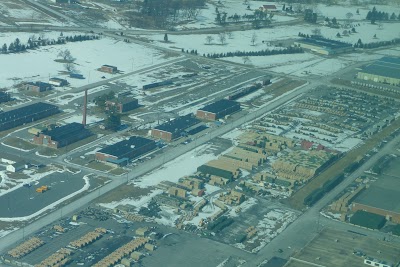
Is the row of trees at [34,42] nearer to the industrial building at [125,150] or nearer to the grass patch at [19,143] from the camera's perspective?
the grass patch at [19,143]

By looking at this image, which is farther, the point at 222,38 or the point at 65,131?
the point at 222,38

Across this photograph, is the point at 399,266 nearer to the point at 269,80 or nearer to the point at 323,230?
the point at 323,230

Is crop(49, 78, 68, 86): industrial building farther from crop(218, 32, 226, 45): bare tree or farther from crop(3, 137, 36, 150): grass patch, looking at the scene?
crop(218, 32, 226, 45): bare tree

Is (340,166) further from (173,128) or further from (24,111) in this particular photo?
(24,111)

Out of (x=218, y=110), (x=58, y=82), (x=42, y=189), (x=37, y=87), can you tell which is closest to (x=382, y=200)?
(x=218, y=110)

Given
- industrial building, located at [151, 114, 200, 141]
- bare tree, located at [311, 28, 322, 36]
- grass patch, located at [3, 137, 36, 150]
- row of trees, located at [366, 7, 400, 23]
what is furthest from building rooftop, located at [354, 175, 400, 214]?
row of trees, located at [366, 7, 400, 23]

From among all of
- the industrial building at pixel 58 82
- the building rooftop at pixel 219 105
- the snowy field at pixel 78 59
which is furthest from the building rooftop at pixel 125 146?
the snowy field at pixel 78 59
